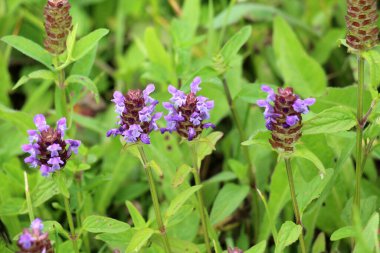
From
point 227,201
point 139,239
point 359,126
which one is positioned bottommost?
point 227,201

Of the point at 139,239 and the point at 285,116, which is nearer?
the point at 285,116

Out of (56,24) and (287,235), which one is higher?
(56,24)

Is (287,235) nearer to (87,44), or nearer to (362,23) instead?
(362,23)

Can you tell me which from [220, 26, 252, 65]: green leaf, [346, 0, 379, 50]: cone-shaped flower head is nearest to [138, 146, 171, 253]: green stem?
[220, 26, 252, 65]: green leaf

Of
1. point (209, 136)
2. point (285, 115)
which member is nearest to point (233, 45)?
point (209, 136)

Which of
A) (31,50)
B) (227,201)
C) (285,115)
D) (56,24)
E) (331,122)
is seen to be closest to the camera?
(285,115)

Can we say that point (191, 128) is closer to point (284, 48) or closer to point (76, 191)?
point (76, 191)

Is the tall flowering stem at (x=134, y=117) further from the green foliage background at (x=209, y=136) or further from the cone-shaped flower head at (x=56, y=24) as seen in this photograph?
the cone-shaped flower head at (x=56, y=24)

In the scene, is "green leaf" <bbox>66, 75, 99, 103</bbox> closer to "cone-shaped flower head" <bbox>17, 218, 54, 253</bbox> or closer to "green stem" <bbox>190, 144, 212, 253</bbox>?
"green stem" <bbox>190, 144, 212, 253</bbox>
